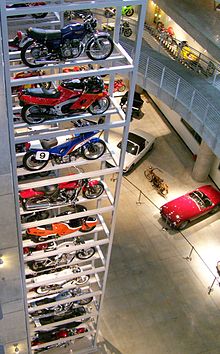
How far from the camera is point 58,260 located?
464 inches

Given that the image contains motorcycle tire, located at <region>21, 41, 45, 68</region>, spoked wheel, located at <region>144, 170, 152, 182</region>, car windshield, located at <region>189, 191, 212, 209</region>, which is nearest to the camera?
motorcycle tire, located at <region>21, 41, 45, 68</region>

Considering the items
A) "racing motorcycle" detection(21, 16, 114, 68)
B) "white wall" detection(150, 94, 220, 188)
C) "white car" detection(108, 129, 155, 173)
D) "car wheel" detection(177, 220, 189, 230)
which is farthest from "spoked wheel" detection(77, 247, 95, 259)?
"white wall" detection(150, 94, 220, 188)

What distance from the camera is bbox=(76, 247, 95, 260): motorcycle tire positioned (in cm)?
1197

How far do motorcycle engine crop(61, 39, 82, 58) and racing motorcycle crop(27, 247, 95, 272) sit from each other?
16.8 feet

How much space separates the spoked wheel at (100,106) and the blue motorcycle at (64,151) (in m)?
0.72

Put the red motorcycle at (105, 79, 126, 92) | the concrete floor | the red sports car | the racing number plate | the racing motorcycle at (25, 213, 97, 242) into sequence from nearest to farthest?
1. the racing number plate
2. the racing motorcycle at (25, 213, 97, 242)
3. the concrete floor
4. the red sports car
5. the red motorcycle at (105, 79, 126, 92)

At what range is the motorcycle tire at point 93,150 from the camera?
980 cm

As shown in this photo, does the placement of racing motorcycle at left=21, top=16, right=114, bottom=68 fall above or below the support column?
above

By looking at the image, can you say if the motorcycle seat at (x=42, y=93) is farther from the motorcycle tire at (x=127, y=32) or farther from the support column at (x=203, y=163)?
the support column at (x=203, y=163)

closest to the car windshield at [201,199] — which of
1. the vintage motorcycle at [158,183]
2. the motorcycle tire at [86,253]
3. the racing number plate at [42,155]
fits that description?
the vintage motorcycle at [158,183]

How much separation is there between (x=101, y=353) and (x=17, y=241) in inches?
288

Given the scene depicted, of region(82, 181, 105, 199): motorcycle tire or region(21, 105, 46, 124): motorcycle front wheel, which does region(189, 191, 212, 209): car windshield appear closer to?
region(82, 181, 105, 199): motorcycle tire

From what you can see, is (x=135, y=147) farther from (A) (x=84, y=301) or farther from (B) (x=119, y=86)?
(A) (x=84, y=301)

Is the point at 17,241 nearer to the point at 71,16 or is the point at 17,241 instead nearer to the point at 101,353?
the point at 101,353
